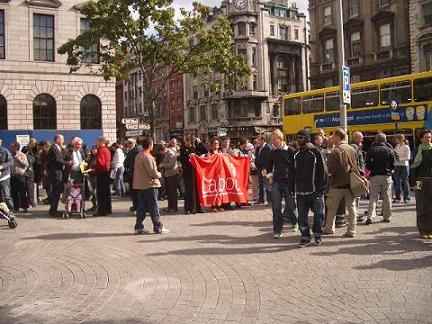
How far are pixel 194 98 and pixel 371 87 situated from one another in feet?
183

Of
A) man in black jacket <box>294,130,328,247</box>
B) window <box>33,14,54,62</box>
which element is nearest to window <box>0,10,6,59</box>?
window <box>33,14,54,62</box>

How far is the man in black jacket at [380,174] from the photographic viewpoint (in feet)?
33.7

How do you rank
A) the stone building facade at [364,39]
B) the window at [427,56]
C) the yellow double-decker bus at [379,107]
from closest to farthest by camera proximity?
the yellow double-decker bus at [379,107], the window at [427,56], the stone building facade at [364,39]

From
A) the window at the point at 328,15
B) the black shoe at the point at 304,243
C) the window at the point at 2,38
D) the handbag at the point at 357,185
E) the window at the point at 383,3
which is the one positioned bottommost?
the black shoe at the point at 304,243

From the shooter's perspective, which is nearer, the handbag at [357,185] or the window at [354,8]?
the handbag at [357,185]

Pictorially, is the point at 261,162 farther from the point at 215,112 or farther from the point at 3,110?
the point at 215,112

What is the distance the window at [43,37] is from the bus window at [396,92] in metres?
20.6

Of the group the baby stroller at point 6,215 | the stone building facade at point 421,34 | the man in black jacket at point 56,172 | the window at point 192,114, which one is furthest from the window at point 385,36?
the baby stroller at point 6,215

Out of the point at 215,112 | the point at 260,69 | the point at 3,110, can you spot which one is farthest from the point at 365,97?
the point at 215,112

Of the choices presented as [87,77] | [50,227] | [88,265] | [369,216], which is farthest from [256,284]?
[87,77]

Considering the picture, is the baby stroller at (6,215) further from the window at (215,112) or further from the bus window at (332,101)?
the window at (215,112)

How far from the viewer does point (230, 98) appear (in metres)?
64.7

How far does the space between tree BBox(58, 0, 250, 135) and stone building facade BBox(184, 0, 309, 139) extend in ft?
134

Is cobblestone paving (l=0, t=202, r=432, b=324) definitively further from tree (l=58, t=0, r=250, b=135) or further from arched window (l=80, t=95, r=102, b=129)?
arched window (l=80, t=95, r=102, b=129)
